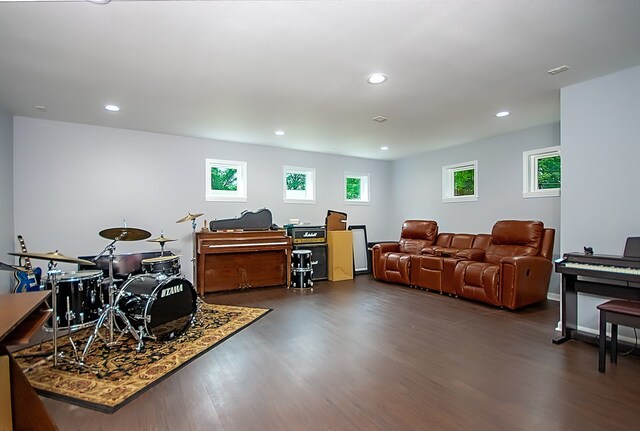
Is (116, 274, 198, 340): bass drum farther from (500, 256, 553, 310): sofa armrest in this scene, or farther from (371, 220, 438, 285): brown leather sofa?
(500, 256, 553, 310): sofa armrest

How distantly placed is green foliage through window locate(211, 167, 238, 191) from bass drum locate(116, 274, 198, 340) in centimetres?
273

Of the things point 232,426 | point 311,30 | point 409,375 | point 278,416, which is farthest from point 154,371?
point 311,30

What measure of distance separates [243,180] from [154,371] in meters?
3.96

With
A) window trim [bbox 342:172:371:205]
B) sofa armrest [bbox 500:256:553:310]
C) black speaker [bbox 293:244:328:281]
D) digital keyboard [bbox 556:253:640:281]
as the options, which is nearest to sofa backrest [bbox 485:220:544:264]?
sofa armrest [bbox 500:256:553:310]

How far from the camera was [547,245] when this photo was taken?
4.43 metres

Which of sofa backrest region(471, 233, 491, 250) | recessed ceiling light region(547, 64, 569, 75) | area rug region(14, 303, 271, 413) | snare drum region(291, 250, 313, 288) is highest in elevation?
recessed ceiling light region(547, 64, 569, 75)

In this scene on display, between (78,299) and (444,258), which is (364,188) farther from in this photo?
(78,299)

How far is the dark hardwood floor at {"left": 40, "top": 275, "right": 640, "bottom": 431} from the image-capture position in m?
1.86

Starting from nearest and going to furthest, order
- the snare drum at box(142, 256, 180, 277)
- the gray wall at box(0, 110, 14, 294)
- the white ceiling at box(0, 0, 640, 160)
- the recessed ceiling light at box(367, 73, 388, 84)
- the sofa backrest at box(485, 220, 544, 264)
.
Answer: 1. the white ceiling at box(0, 0, 640, 160)
2. the recessed ceiling light at box(367, 73, 388, 84)
3. the snare drum at box(142, 256, 180, 277)
4. the gray wall at box(0, 110, 14, 294)
5. the sofa backrest at box(485, 220, 544, 264)

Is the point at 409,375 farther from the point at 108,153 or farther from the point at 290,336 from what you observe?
the point at 108,153

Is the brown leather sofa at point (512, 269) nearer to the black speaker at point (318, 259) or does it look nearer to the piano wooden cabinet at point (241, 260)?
the black speaker at point (318, 259)

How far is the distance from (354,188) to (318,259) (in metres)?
2.14

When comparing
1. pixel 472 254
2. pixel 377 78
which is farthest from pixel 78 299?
pixel 472 254

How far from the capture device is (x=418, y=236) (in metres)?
6.25
